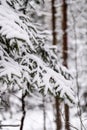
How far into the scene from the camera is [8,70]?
538 centimetres

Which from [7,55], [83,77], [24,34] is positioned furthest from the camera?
[83,77]

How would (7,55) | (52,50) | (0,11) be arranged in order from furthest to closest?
(52,50), (7,55), (0,11)

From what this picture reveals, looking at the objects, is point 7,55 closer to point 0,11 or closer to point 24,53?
point 24,53

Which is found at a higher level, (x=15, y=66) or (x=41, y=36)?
(x=41, y=36)

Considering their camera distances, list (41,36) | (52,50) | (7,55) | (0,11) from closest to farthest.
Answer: (0,11)
(7,55)
(41,36)
(52,50)

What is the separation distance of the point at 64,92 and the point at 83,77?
47.4ft

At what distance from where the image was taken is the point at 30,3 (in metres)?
6.95

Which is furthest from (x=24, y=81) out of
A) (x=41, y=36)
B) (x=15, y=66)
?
(x=41, y=36)

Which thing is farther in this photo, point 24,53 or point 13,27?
point 24,53

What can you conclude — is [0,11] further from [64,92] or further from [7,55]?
[64,92]

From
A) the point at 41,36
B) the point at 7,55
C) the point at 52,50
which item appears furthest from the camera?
the point at 52,50

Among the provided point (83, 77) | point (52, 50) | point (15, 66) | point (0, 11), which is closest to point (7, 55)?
point (15, 66)

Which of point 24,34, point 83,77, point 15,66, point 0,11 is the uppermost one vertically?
point 0,11

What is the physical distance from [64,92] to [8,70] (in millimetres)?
1061
